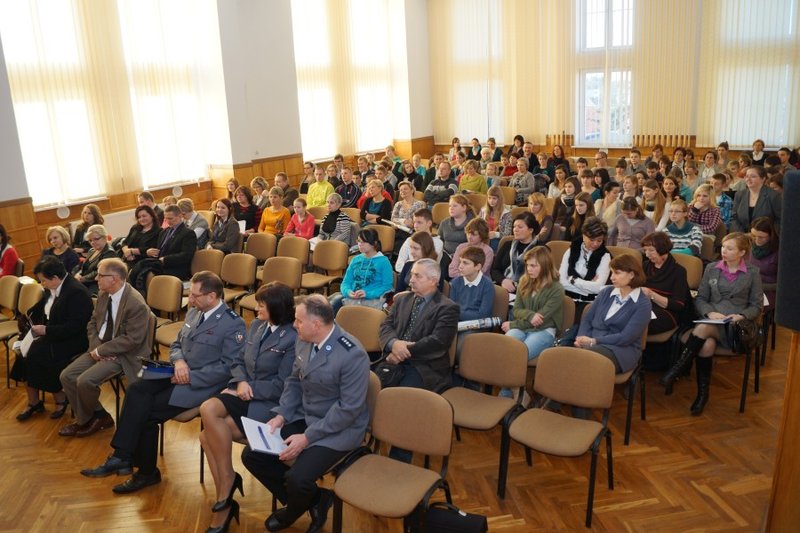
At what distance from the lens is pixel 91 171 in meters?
9.83

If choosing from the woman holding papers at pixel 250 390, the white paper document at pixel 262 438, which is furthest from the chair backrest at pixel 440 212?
the white paper document at pixel 262 438

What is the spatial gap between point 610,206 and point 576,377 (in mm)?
3861

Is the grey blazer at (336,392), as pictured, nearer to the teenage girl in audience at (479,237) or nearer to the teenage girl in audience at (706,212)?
the teenage girl in audience at (479,237)

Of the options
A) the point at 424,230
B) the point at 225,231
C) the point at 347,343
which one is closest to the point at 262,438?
the point at 347,343

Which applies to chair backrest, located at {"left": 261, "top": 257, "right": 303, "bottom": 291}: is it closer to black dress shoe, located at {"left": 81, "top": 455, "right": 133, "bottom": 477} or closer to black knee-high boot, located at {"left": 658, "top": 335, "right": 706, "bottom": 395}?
black dress shoe, located at {"left": 81, "top": 455, "right": 133, "bottom": 477}

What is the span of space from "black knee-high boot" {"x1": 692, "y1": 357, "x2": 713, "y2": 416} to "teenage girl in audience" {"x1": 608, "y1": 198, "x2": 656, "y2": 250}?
176 centimetres

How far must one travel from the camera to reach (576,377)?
392 cm

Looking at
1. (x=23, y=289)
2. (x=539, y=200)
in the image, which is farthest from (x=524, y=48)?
(x=23, y=289)

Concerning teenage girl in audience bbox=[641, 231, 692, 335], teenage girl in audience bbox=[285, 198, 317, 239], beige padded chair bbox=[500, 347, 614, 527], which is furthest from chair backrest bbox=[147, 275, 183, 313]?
teenage girl in audience bbox=[641, 231, 692, 335]

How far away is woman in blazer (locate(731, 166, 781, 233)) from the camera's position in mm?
7348

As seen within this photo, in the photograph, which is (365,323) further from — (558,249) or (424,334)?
(558,249)

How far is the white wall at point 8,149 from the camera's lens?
8422mm

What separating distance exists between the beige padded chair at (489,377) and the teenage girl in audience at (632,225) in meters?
2.82

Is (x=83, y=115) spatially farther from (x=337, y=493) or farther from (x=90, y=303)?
(x=337, y=493)
